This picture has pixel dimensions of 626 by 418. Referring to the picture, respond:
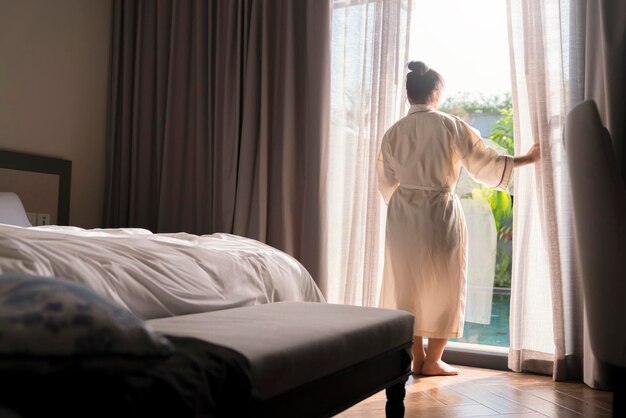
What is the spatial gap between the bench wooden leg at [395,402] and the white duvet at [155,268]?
54 cm

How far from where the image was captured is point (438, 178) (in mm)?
3205

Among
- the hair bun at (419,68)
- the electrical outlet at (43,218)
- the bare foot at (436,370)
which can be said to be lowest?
the bare foot at (436,370)

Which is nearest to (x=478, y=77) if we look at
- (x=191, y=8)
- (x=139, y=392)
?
(x=191, y=8)

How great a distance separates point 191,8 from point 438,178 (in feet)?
7.44

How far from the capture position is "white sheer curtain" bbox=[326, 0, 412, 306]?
3.65 metres

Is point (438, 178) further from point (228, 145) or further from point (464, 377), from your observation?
point (228, 145)

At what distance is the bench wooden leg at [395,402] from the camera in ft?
6.79

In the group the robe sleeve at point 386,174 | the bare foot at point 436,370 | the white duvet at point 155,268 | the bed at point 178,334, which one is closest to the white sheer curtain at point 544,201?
the bare foot at point 436,370

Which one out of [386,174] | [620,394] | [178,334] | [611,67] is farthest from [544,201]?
[178,334]

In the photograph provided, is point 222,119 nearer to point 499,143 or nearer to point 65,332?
point 499,143

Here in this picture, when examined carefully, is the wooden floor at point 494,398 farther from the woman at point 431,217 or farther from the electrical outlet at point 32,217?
the electrical outlet at point 32,217

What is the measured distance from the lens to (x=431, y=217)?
316cm

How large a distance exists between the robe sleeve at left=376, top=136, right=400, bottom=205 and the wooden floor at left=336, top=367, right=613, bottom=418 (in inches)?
38.5

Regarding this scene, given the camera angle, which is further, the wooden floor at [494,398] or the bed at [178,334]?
the wooden floor at [494,398]
